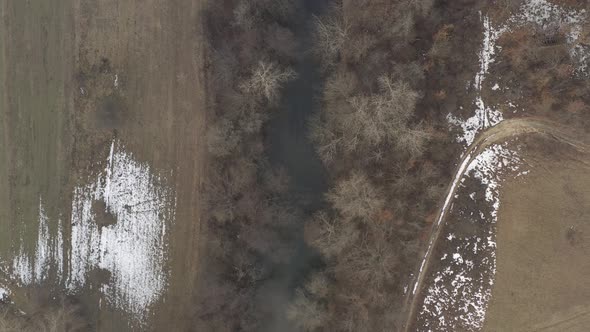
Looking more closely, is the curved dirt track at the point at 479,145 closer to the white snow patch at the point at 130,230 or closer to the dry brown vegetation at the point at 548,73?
the dry brown vegetation at the point at 548,73

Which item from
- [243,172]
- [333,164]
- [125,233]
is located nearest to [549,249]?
[333,164]

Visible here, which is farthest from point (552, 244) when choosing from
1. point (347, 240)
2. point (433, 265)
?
point (347, 240)

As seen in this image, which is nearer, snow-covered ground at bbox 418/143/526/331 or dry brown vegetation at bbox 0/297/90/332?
snow-covered ground at bbox 418/143/526/331

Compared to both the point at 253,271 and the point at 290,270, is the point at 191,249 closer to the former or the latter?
the point at 253,271

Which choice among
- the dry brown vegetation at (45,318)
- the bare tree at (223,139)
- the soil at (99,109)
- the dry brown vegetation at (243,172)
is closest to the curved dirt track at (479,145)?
the dry brown vegetation at (243,172)

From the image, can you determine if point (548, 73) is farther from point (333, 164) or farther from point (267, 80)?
point (267, 80)

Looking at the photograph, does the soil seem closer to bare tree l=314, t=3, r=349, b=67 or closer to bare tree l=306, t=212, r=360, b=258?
bare tree l=306, t=212, r=360, b=258

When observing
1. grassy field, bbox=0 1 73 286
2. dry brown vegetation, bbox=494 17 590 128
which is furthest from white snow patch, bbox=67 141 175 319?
dry brown vegetation, bbox=494 17 590 128
